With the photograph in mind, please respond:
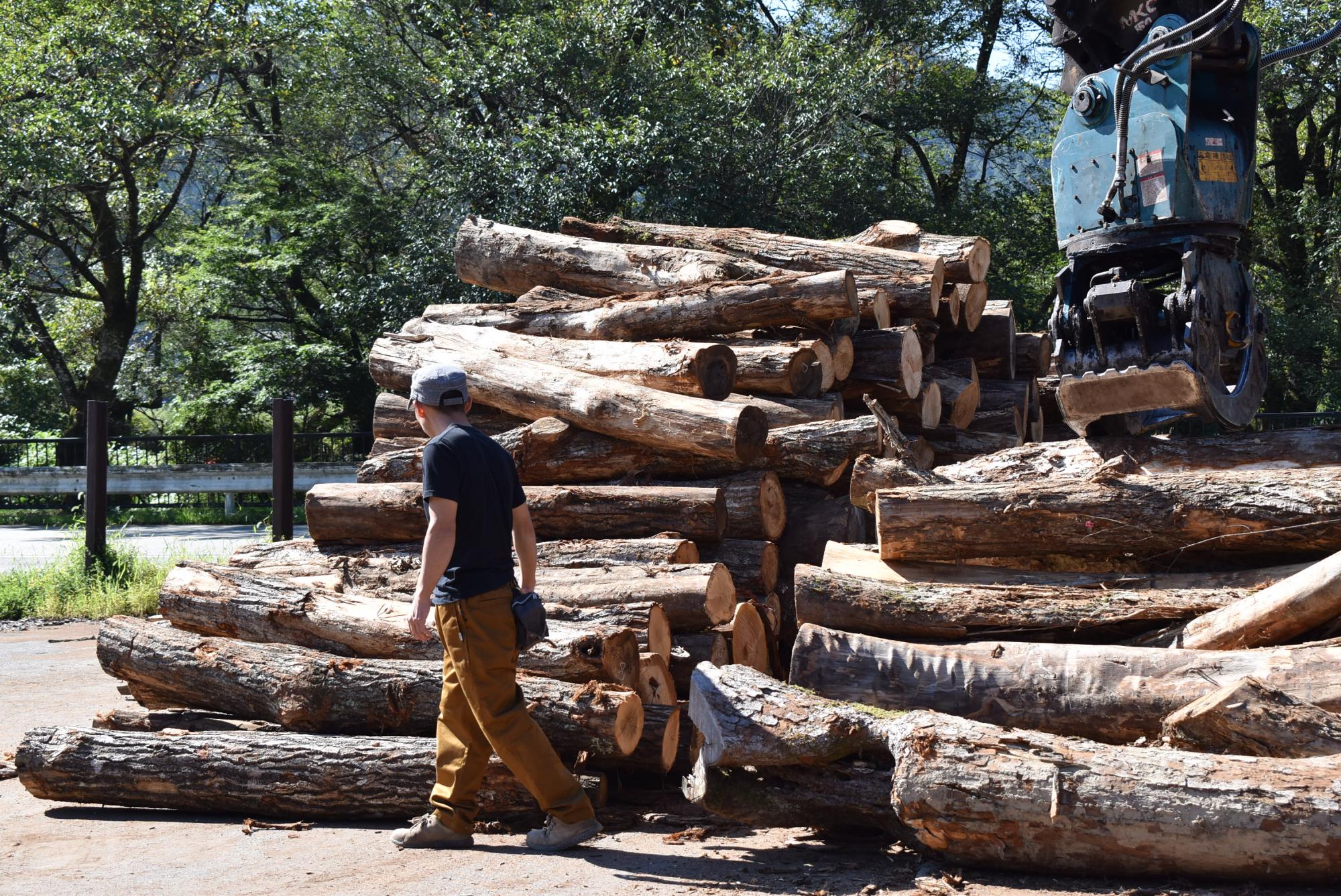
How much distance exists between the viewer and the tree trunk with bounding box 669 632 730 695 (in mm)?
6836

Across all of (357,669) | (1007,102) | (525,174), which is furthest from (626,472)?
(1007,102)

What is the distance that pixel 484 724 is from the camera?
509 cm

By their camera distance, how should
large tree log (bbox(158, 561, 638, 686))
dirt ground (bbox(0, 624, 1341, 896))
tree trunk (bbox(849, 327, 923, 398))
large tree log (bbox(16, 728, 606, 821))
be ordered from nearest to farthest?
dirt ground (bbox(0, 624, 1341, 896)) → large tree log (bbox(16, 728, 606, 821)) → large tree log (bbox(158, 561, 638, 686)) → tree trunk (bbox(849, 327, 923, 398))

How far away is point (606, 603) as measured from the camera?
6734mm

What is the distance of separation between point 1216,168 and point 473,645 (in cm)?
566

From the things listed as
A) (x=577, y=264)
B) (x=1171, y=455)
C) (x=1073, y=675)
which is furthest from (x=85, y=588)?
(x=1073, y=675)

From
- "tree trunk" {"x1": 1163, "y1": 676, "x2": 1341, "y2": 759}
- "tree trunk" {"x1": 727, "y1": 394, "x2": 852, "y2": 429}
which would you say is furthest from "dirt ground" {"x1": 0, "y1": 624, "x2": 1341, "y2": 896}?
"tree trunk" {"x1": 727, "y1": 394, "x2": 852, "y2": 429}

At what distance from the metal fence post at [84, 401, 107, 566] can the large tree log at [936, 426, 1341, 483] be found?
28.2ft

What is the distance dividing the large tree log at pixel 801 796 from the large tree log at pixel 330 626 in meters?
1.04

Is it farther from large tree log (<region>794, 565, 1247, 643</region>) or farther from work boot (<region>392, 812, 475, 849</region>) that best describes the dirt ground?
large tree log (<region>794, 565, 1247, 643</region>)

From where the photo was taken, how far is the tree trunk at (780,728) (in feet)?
16.3

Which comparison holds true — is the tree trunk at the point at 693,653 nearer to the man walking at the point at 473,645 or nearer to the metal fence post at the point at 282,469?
the man walking at the point at 473,645

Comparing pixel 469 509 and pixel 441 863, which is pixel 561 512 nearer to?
pixel 469 509

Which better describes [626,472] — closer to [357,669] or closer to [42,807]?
[357,669]
